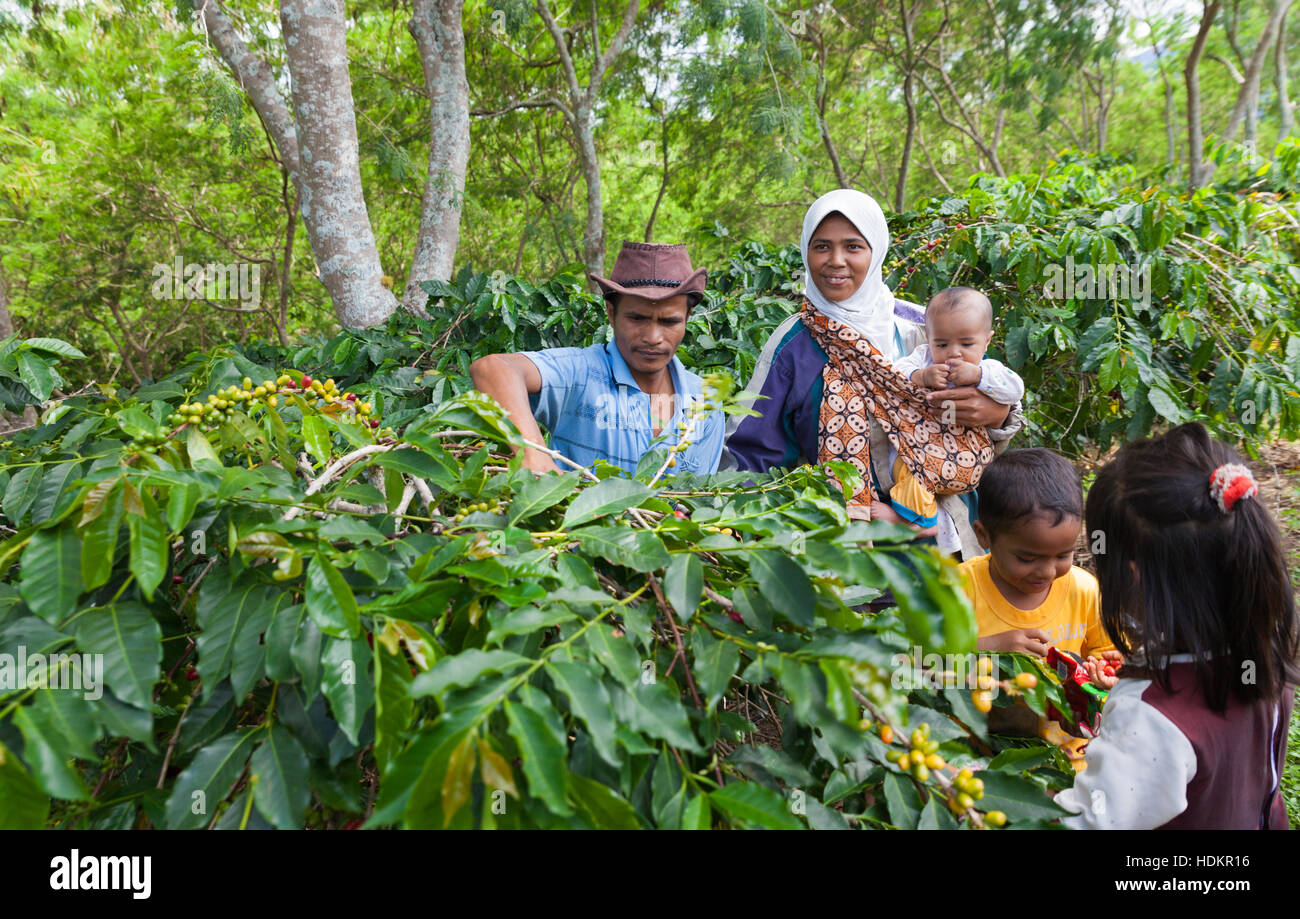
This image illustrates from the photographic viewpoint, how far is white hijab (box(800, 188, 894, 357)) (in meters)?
2.43

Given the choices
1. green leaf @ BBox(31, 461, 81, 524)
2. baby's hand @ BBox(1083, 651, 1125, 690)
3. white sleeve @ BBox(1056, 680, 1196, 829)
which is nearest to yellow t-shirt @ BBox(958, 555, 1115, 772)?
baby's hand @ BBox(1083, 651, 1125, 690)

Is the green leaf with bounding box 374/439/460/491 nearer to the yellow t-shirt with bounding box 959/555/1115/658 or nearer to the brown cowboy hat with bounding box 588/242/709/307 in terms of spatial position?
the brown cowboy hat with bounding box 588/242/709/307

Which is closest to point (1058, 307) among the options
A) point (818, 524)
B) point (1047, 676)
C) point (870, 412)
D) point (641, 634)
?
point (870, 412)

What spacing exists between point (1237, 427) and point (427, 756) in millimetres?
4061

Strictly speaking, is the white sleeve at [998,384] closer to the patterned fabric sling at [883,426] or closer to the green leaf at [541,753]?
the patterned fabric sling at [883,426]

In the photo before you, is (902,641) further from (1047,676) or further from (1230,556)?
(1230,556)

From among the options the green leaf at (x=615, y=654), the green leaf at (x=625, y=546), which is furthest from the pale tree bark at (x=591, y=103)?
the green leaf at (x=615, y=654)

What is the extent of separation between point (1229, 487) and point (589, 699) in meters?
1.20

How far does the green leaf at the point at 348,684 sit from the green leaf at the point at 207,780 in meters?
0.19

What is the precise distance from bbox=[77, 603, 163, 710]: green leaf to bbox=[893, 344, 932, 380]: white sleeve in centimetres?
217

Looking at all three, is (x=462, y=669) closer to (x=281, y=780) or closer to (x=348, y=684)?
(x=348, y=684)

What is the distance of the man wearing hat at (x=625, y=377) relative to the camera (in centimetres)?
239

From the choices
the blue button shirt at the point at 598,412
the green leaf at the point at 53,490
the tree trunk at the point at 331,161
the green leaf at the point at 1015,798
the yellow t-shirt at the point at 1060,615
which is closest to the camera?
the green leaf at the point at 1015,798
